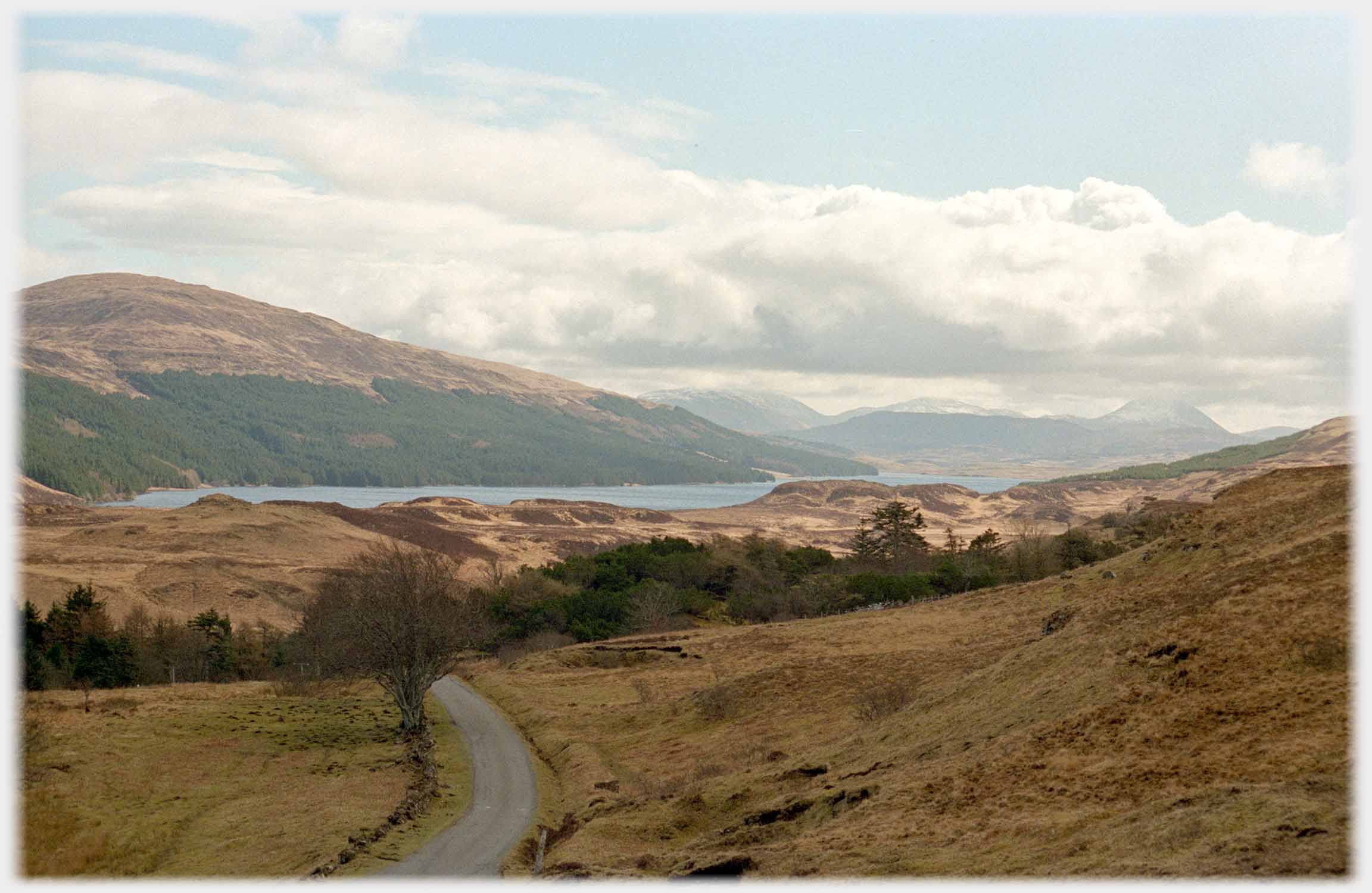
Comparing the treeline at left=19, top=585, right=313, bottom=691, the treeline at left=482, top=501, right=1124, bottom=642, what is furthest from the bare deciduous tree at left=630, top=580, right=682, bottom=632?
the treeline at left=19, top=585, right=313, bottom=691

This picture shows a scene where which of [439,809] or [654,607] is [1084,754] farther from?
[654,607]

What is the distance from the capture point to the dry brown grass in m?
35.4

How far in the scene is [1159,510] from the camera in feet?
410

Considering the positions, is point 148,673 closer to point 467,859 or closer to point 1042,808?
point 467,859

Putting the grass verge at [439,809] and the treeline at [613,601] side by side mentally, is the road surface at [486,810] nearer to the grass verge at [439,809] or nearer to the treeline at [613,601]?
the grass verge at [439,809]

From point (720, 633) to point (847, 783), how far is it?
58.9 metres

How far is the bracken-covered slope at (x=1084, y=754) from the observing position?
1873cm

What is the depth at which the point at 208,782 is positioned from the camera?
4991 centimetres

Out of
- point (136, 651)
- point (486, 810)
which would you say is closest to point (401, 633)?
→ point (486, 810)

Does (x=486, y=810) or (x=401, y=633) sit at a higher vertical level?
(x=401, y=633)

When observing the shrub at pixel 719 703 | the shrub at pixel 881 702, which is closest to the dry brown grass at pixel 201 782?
the shrub at pixel 719 703

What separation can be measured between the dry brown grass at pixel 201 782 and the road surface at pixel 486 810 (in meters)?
3.46

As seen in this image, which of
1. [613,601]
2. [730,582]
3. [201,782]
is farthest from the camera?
[730,582]

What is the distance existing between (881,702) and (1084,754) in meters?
19.1
